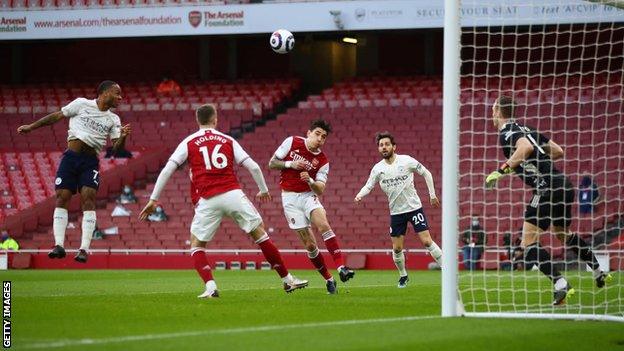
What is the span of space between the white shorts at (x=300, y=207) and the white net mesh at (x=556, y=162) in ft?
6.38

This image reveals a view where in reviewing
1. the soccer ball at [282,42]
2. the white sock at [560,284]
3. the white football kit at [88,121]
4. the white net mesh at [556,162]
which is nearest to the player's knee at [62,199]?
the white football kit at [88,121]

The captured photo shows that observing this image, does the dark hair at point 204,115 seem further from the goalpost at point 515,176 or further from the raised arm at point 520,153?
the raised arm at point 520,153

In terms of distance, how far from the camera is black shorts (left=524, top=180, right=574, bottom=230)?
39.8 feet

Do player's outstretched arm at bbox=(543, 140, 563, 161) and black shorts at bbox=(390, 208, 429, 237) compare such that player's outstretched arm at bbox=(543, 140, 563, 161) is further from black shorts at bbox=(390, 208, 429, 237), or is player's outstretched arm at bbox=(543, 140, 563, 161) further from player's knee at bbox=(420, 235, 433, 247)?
black shorts at bbox=(390, 208, 429, 237)

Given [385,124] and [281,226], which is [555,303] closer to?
[281,226]

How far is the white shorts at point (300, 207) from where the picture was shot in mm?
15070

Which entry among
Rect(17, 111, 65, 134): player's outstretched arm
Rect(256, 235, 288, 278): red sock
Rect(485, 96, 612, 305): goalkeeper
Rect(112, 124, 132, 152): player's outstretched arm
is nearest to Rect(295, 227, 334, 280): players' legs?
Rect(256, 235, 288, 278): red sock

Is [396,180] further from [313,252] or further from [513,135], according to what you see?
[513,135]

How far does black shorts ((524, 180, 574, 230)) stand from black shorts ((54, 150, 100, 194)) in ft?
18.2

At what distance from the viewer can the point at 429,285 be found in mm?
17047

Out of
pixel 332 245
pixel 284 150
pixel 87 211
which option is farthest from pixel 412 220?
pixel 87 211

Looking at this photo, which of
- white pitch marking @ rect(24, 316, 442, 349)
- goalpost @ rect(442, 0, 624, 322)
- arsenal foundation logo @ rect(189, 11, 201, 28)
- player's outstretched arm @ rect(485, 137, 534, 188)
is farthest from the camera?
arsenal foundation logo @ rect(189, 11, 201, 28)

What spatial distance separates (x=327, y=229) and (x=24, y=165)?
2148 centimetres

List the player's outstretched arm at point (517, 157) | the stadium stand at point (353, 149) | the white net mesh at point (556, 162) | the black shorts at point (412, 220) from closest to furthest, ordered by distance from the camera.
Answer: the player's outstretched arm at point (517, 157)
the white net mesh at point (556, 162)
the black shorts at point (412, 220)
the stadium stand at point (353, 149)
